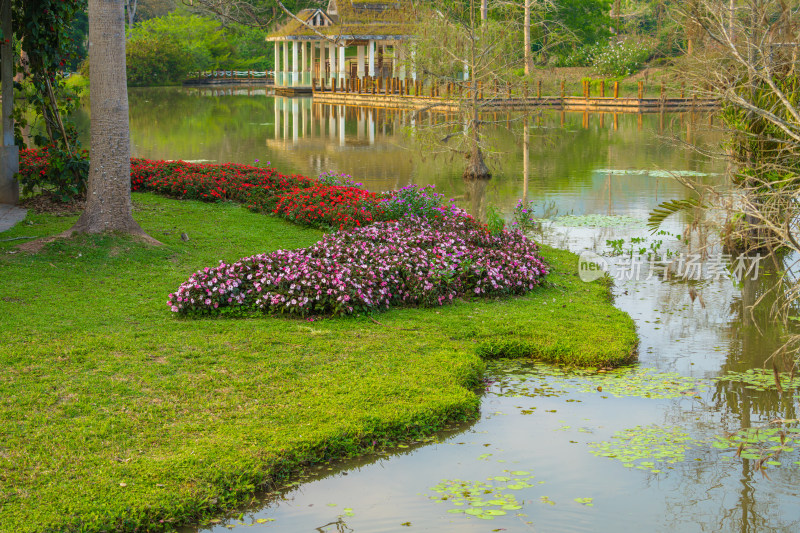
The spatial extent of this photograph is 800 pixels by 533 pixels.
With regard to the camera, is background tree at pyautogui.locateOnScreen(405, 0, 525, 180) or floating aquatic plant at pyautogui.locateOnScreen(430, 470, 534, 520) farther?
background tree at pyautogui.locateOnScreen(405, 0, 525, 180)

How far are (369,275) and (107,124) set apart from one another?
12.8 feet

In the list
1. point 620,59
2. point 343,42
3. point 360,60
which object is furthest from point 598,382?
point 360,60

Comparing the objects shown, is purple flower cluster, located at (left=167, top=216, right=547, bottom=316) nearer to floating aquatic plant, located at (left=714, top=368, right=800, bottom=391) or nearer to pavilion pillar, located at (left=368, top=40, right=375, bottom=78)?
floating aquatic plant, located at (left=714, top=368, right=800, bottom=391)

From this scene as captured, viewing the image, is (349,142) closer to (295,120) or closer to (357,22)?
(295,120)

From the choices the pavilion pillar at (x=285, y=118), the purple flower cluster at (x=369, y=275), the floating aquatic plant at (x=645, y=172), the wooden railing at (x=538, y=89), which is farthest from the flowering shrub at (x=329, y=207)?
the wooden railing at (x=538, y=89)

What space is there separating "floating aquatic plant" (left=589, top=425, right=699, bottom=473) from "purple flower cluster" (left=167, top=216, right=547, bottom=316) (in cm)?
288

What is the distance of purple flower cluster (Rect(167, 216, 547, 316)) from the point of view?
779 cm

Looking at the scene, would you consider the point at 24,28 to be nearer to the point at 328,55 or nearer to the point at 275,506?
the point at 275,506

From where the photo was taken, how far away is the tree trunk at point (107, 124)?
31.2 ft

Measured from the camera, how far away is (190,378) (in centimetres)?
614

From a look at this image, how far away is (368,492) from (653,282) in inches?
245

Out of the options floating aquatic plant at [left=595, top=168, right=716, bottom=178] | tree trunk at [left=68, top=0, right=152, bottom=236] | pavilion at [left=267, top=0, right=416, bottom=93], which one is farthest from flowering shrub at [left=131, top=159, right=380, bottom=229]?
pavilion at [left=267, top=0, right=416, bottom=93]

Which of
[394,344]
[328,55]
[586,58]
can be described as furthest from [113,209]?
[328,55]

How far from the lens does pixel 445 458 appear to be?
5.44 meters
